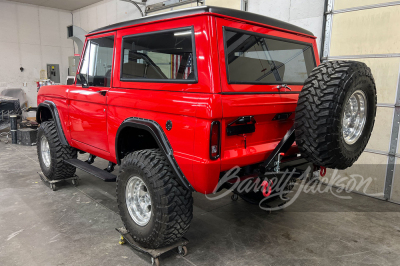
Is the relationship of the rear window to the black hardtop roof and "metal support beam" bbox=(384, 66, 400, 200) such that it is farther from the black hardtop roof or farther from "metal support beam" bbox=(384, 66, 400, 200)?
"metal support beam" bbox=(384, 66, 400, 200)

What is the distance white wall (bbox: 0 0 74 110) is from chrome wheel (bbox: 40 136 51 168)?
28.6ft

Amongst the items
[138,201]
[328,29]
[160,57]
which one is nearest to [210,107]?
[160,57]

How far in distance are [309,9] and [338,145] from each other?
368 centimetres

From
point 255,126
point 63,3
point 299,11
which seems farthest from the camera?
point 63,3

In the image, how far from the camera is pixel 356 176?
4.86 m

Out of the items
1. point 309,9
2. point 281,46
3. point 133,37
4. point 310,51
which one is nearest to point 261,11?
point 309,9

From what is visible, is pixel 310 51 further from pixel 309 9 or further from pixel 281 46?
pixel 309 9

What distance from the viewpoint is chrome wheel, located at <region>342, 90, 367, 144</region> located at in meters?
2.59

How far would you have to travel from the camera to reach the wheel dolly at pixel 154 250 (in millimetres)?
2566

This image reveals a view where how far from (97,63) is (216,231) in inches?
94.6

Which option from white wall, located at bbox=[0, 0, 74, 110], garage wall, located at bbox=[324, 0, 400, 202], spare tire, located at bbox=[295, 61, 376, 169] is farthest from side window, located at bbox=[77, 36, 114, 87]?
white wall, located at bbox=[0, 0, 74, 110]

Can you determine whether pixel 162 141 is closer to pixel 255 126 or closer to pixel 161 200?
pixel 161 200

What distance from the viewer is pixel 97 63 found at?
3.44 m

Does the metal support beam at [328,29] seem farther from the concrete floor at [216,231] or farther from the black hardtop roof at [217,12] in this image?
the concrete floor at [216,231]
